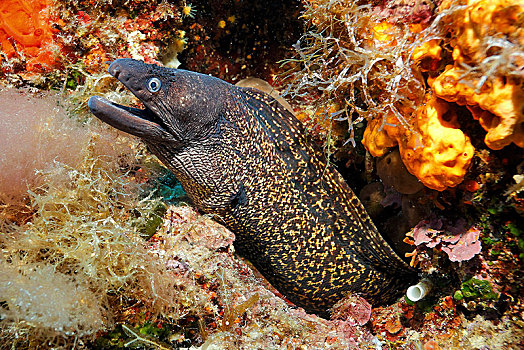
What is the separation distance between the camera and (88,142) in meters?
2.74

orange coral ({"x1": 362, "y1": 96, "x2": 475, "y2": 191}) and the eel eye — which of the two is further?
the eel eye

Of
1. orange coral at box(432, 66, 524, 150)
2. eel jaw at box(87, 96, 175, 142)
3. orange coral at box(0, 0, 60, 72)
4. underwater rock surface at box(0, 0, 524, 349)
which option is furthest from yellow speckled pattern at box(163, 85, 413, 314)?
orange coral at box(0, 0, 60, 72)

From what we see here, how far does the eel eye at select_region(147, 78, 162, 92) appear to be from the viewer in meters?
2.53

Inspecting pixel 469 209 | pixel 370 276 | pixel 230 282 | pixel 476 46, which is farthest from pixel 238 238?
pixel 476 46

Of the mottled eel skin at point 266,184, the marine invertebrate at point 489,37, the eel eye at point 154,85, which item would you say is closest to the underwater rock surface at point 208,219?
the marine invertebrate at point 489,37

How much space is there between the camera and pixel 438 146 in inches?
80.4

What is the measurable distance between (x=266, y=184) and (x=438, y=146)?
1.62 meters

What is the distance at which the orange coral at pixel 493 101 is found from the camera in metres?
1.68

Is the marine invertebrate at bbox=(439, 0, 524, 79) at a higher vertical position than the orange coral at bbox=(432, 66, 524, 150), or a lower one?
higher

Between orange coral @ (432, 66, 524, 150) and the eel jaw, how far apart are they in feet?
6.93

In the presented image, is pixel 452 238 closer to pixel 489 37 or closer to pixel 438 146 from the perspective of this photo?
pixel 438 146

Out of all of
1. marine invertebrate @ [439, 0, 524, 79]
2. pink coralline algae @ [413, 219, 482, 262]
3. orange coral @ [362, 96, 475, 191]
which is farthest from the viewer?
pink coralline algae @ [413, 219, 482, 262]

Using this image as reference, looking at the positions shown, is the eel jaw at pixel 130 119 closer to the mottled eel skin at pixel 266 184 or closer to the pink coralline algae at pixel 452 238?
A: the mottled eel skin at pixel 266 184

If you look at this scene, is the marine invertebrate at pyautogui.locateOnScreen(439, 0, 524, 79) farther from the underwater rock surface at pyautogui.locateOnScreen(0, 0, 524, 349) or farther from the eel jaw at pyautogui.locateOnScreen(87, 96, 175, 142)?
the eel jaw at pyautogui.locateOnScreen(87, 96, 175, 142)
